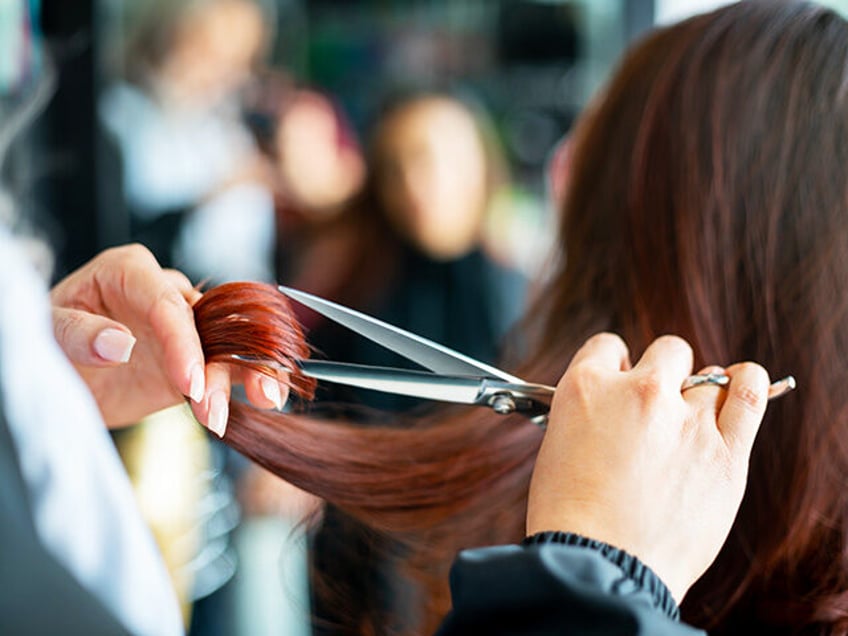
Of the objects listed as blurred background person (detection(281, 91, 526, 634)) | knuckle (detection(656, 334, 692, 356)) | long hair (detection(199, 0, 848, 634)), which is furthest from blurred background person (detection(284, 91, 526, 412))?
knuckle (detection(656, 334, 692, 356))

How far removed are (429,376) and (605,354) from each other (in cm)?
12

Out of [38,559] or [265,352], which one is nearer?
[38,559]

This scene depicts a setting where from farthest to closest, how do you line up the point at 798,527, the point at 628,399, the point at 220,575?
the point at 220,575, the point at 798,527, the point at 628,399

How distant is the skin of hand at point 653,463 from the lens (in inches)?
20.9

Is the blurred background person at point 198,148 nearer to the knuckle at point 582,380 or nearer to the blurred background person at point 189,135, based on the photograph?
the blurred background person at point 189,135

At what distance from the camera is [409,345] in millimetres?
630

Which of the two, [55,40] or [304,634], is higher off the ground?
[55,40]

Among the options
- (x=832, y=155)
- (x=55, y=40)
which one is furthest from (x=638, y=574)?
(x=55, y=40)

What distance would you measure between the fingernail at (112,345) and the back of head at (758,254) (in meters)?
0.39

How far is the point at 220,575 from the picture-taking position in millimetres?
1696

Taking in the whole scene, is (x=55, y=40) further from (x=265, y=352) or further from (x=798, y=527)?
(x=798, y=527)

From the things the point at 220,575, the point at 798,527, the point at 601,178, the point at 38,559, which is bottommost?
the point at 220,575

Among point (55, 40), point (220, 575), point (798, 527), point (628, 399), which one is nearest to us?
point (628, 399)

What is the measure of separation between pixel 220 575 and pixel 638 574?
4.30 ft
